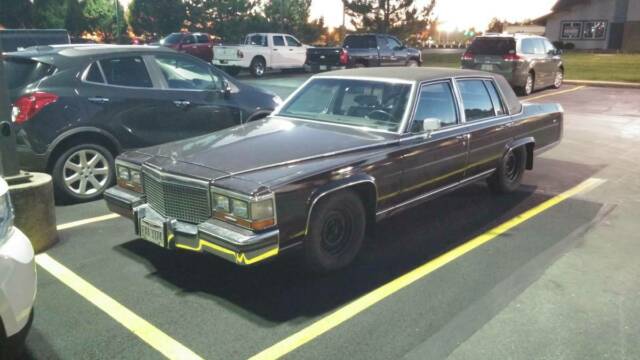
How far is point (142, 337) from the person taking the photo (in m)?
3.46

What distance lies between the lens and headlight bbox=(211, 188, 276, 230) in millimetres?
3630

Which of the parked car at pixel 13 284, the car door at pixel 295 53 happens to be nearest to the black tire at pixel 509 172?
the parked car at pixel 13 284

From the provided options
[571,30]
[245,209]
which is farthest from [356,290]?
[571,30]

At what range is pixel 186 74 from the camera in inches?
287

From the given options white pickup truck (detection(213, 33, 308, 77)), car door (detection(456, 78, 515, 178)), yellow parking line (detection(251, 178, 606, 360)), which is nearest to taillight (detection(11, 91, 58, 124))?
yellow parking line (detection(251, 178, 606, 360))

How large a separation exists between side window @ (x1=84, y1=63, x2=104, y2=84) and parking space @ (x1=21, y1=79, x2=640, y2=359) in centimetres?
139

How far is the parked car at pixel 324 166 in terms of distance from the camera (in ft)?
12.4

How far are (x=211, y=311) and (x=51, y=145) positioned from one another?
3227 mm

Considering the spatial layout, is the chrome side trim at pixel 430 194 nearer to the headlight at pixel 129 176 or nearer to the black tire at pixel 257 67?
the headlight at pixel 129 176

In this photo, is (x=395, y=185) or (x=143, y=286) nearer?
(x=143, y=286)

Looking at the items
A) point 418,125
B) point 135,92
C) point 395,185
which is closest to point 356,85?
point 418,125

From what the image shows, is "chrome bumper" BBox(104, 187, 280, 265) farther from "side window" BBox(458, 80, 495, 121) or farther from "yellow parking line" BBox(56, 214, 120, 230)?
"side window" BBox(458, 80, 495, 121)

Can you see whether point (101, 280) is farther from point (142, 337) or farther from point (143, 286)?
point (142, 337)

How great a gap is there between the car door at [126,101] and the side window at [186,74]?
26 cm
